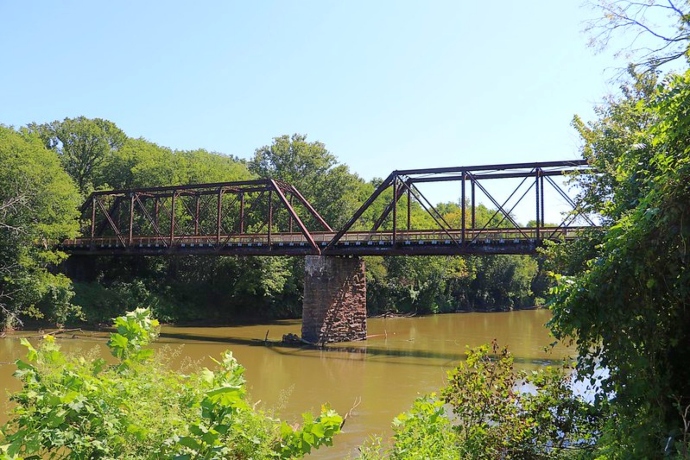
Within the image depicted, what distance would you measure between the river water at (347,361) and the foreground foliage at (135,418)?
1.73 m

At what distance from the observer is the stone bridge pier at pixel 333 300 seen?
99.5ft

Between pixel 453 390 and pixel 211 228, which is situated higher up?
pixel 211 228

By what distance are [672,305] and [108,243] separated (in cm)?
4223

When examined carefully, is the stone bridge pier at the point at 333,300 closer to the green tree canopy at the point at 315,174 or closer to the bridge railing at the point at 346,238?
the bridge railing at the point at 346,238

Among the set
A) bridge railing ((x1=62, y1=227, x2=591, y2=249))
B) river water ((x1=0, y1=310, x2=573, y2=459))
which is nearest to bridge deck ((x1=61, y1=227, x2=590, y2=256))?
bridge railing ((x1=62, y1=227, x2=591, y2=249))

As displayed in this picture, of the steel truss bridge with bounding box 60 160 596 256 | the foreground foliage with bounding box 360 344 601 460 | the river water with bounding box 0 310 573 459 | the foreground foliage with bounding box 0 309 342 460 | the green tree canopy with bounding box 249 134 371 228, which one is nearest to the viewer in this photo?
the foreground foliage with bounding box 0 309 342 460

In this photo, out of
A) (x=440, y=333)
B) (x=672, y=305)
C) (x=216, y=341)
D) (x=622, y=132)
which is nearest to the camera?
(x=672, y=305)

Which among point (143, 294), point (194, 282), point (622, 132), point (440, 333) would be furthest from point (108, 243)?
point (622, 132)

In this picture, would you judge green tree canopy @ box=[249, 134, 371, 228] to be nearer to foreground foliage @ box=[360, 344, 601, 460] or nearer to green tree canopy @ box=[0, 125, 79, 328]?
green tree canopy @ box=[0, 125, 79, 328]

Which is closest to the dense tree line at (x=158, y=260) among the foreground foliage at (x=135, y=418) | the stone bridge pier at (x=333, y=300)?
the stone bridge pier at (x=333, y=300)

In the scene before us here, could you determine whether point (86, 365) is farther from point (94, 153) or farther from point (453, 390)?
point (94, 153)

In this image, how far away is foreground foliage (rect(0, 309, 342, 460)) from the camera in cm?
411

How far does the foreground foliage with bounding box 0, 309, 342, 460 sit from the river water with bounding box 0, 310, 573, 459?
5.67 feet

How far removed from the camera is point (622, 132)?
12.7m
